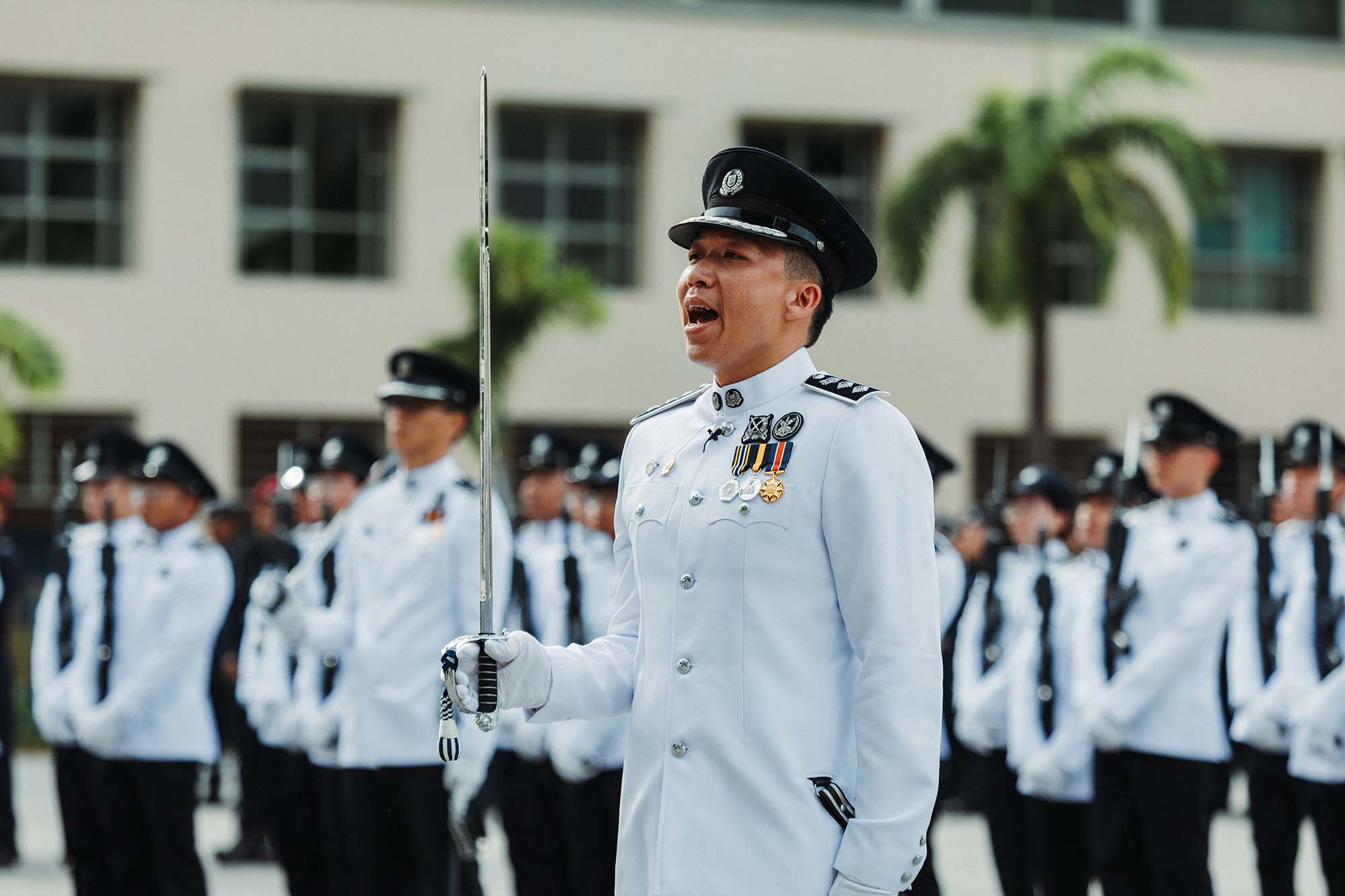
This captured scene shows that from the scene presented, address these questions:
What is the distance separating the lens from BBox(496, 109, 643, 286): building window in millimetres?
24219

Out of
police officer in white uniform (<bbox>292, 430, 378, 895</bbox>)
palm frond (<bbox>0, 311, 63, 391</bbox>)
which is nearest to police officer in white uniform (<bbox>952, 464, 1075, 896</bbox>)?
police officer in white uniform (<bbox>292, 430, 378, 895</bbox>)

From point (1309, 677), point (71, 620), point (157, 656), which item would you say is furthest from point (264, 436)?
point (1309, 677)

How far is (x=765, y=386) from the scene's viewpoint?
144 inches

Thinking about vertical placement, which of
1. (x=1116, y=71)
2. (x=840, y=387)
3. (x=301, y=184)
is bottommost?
(x=840, y=387)

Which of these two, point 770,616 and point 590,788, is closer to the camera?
point 770,616

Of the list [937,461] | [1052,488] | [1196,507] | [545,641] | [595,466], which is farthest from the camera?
[595,466]

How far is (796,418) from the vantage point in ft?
11.7

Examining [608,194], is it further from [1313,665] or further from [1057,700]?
[1313,665]

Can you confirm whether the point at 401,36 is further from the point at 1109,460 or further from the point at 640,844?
the point at 640,844

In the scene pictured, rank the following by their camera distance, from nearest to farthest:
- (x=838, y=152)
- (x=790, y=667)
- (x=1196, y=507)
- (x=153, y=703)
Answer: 1. (x=790, y=667)
2. (x=1196, y=507)
3. (x=153, y=703)
4. (x=838, y=152)

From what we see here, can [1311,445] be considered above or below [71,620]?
above

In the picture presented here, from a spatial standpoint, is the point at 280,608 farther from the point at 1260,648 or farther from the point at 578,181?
the point at 578,181

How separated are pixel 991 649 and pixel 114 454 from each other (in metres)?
4.42

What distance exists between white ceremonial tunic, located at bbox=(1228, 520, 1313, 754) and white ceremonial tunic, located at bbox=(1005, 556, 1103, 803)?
0.66m
